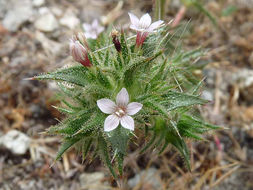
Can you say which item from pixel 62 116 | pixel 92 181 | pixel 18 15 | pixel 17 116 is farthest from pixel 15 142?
pixel 18 15

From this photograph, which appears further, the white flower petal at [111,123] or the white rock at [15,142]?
the white rock at [15,142]

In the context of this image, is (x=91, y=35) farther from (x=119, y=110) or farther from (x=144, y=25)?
(x=119, y=110)

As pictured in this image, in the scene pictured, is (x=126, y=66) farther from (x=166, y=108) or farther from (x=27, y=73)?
(x=27, y=73)

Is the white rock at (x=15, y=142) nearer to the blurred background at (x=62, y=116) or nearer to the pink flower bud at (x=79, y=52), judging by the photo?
the blurred background at (x=62, y=116)

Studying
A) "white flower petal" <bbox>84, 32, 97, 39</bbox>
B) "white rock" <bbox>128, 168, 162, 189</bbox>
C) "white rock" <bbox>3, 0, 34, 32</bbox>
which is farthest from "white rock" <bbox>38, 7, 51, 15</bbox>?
"white rock" <bbox>128, 168, 162, 189</bbox>

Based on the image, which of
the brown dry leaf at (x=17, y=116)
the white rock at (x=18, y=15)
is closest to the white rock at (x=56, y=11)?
the white rock at (x=18, y=15)

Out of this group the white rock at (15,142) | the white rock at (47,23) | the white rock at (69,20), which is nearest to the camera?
the white rock at (15,142)

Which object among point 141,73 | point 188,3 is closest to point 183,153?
point 141,73
